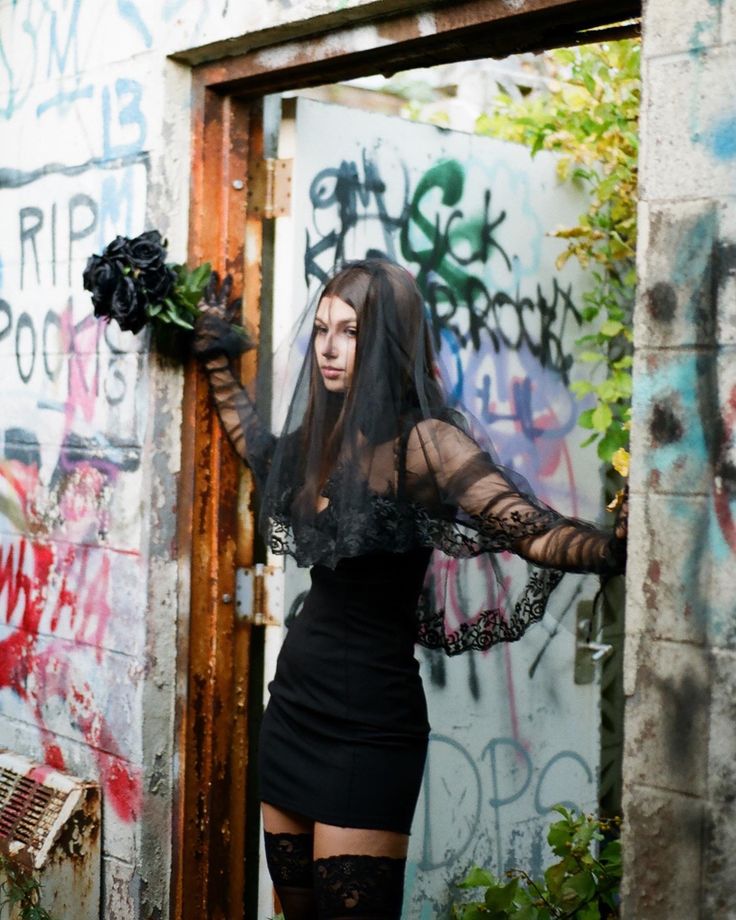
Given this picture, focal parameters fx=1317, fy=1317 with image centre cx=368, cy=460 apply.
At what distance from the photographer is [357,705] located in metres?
3.00

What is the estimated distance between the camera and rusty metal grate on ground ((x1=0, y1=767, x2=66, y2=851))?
13.4 ft

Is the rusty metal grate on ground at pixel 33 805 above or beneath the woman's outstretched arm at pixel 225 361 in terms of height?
beneath

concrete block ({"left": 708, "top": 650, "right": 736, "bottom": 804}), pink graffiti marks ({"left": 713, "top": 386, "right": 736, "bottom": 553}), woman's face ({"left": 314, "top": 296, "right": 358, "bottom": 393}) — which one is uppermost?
woman's face ({"left": 314, "top": 296, "right": 358, "bottom": 393})

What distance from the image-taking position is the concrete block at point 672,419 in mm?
2453

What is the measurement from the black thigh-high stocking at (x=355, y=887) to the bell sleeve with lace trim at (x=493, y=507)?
0.76 meters

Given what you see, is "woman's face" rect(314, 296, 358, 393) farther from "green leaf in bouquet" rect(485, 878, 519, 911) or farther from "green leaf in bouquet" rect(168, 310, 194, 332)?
"green leaf in bouquet" rect(485, 878, 519, 911)

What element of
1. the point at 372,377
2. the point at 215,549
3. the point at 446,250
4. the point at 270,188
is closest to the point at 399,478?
the point at 372,377

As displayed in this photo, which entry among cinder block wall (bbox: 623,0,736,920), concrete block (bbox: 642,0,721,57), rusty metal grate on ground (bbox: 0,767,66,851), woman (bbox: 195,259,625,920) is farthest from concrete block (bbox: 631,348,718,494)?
rusty metal grate on ground (bbox: 0,767,66,851)

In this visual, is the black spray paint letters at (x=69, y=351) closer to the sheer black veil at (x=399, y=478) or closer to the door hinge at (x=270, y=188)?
the door hinge at (x=270, y=188)

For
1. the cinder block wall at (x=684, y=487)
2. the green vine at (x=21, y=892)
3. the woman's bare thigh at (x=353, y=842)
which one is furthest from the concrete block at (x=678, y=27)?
the green vine at (x=21, y=892)

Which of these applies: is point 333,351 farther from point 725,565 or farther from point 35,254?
point 35,254

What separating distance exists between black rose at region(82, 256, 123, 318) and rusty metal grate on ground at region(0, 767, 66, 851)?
154cm

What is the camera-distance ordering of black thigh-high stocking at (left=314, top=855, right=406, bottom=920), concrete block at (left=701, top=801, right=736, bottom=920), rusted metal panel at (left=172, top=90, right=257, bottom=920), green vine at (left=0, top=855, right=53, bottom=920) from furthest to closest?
1. green vine at (left=0, top=855, right=53, bottom=920)
2. rusted metal panel at (left=172, top=90, right=257, bottom=920)
3. black thigh-high stocking at (left=314, top=855, right=406, bottom=920)
4. concrete block at (left=701, top=801, right=736, bottom=920)

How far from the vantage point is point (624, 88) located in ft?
15.8
